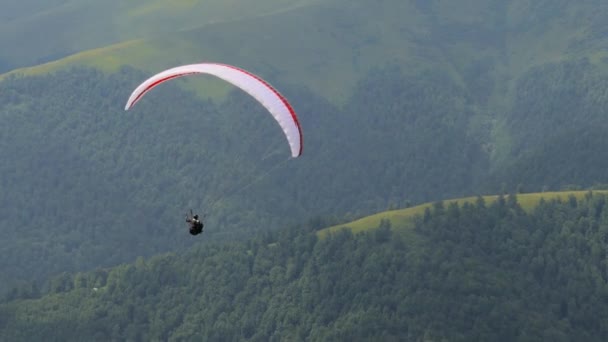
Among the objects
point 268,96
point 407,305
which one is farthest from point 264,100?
point 407,305

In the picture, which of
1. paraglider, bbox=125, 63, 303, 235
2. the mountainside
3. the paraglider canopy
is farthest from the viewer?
the mountainside

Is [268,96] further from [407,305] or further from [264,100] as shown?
[407,305]

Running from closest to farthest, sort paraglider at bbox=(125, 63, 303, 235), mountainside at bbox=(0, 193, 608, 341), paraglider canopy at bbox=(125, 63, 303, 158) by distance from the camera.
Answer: paraglider at bbox=(125, 63, 303, 235) < paraglider canopy at bbox=(125, 63, 303, 158) < mountainside at bbox=(0, 193, 608, 341)

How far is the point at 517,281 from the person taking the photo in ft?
629

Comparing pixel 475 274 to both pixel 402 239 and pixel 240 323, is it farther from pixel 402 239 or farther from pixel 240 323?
pixel 240 323

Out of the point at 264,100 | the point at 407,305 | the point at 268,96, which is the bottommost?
the point at 407,305

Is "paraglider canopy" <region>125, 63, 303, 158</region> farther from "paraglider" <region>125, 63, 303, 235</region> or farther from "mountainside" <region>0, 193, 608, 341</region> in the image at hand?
"mountainside" <region>0, 193, 608, 341</region>

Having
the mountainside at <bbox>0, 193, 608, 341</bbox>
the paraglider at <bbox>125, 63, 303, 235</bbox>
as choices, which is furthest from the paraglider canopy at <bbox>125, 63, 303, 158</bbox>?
the mountainside at <bbox>0, 193, 608, 341</bbox>

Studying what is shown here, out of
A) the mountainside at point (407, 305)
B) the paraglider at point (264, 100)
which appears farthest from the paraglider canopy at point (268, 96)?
the mountainside at point (407, 305)

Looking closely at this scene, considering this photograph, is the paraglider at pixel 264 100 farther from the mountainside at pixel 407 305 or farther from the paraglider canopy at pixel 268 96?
the mountainside at pixel 407 305

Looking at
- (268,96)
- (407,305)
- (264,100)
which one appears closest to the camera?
(264,100)

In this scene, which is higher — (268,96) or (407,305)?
(268,96)

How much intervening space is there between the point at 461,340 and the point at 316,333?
21502mm

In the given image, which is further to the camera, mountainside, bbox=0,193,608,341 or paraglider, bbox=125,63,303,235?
mountainside, bbox=0,193,608,341
